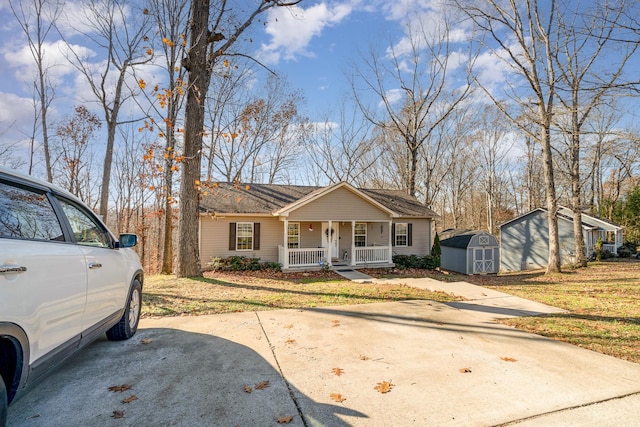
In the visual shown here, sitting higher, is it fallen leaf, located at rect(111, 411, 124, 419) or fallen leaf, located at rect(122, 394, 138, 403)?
fallen leaf, located at rect(122, 394, 138, 403)

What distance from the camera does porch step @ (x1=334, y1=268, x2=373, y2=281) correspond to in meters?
12.0

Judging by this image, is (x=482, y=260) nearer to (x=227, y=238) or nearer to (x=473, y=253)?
(x=473, y=253)

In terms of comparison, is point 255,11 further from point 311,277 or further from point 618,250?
point 618,250

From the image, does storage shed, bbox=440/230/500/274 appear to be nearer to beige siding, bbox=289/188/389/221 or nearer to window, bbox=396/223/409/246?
window, bbox=396/223/409/246

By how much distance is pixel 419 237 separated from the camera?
17.6m

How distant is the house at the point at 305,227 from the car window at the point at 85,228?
9845mm

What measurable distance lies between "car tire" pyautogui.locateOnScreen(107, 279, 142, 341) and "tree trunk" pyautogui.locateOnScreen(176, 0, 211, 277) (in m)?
5.79

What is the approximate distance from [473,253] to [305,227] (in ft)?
44.2

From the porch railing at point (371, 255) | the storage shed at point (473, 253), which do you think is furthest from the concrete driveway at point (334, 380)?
the storage shed at point (473, 253)

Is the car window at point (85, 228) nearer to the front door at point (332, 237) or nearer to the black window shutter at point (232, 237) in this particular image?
the black window shutter at point (232, 237)

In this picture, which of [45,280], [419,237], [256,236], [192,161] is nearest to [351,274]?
[256,236]

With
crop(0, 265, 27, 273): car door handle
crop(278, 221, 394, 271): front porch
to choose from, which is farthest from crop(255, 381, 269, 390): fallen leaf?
crop(278, 221, 394, 271): front porch

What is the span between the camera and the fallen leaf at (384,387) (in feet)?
9.45

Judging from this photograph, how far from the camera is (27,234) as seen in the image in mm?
2211
